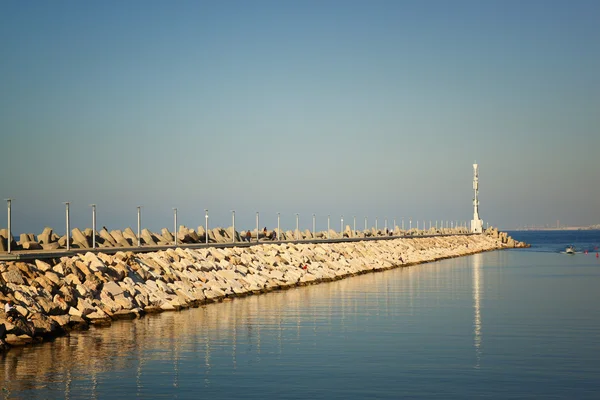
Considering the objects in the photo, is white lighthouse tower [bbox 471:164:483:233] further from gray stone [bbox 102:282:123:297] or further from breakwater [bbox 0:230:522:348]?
gray stone [bbox 102:282:123:297]

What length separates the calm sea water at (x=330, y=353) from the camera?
16109 mm

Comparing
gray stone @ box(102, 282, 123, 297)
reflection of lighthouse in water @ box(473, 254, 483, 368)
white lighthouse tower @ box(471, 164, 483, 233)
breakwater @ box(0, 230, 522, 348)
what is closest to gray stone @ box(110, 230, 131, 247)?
breakwater @ box(0, 230, 522, 348)

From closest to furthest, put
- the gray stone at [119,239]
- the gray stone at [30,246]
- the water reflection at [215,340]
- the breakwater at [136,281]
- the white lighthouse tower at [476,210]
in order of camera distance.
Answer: the water reflection at [215,340]
the breakwater at [136,281]
the gray stone at [30,246]
the gray stone at [119,239]
the white lighthouse tower at [476,210]

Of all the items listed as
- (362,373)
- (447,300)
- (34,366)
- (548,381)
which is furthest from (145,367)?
(447,300)

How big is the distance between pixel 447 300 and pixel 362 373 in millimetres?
18288

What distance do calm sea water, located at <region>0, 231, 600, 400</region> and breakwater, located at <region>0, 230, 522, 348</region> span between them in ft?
3.69

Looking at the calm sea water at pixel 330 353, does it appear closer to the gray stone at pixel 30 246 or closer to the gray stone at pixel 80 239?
the gray stone at pixel 30 246

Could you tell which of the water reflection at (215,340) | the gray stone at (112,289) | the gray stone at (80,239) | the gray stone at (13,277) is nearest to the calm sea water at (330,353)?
the water reflection at (215,340)

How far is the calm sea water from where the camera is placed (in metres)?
16.1

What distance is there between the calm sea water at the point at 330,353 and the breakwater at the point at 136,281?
3.69ft

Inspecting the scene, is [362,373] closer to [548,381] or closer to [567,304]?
[548,381]

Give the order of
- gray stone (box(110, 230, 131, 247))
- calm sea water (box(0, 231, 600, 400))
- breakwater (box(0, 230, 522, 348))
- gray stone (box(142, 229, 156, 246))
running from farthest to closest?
gray stone (box(142, 229, 156, 246)) → gray stone (box(110, 230, 131, 247)) → breakwater (box(0, 230, 522, 348)) → calm sea water (box(0, 231, 600, 400))

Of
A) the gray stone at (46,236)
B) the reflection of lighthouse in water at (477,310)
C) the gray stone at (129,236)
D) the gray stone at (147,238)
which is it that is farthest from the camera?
the gray stone at (147,238)

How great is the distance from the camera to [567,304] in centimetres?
3316
